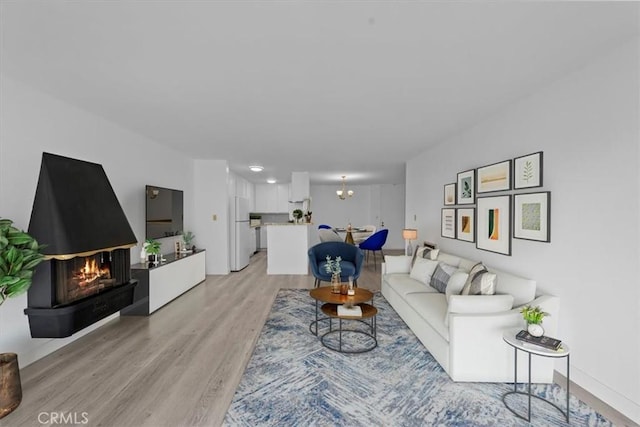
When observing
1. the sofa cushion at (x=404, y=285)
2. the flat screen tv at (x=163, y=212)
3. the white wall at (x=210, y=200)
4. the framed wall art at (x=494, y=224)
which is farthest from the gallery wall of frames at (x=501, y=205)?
the flat screen tv at (x=163, y=212)

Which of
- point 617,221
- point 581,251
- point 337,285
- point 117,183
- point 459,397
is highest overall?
point 117,183

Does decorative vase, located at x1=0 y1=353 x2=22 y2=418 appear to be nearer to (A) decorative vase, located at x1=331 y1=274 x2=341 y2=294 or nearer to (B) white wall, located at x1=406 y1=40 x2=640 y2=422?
(A) decorative vase, located at x1=331 y1=274 x2=341 y2=294

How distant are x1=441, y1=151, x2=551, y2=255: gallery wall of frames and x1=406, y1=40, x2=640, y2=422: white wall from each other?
90 millimetres

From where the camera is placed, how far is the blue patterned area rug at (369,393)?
1.89 m

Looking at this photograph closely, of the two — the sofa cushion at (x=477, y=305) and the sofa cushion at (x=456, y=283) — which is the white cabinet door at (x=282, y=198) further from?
the sofa cushion at (x=477, y=305)

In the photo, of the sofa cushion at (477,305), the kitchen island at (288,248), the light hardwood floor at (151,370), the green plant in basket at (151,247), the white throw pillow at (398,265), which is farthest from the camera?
the kitchen island at (288,248)

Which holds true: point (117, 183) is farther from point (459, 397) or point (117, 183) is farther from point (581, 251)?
point (581, 251)

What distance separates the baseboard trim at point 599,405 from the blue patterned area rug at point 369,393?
2.2 inches

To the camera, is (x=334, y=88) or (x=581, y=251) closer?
(x=581, y=251)

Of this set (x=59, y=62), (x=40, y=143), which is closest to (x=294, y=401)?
(x=59, y=62)

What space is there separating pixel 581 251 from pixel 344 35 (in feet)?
7.43

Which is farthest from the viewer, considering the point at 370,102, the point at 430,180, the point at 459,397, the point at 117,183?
the point at 430,180

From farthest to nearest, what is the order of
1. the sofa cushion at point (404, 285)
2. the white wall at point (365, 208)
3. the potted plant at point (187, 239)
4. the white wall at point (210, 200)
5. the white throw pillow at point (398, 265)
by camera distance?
the white wall at point (365, 208) < the white wall at point (210, 200) < the potted plant at point (187, 239) < the white throw pillow at point (398, 265) < the sofa cushion at point (404, 285)

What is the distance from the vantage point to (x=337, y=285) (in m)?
3.33
